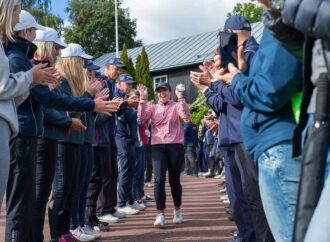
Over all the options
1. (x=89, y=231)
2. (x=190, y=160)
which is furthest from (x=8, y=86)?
(x=190, y=160)

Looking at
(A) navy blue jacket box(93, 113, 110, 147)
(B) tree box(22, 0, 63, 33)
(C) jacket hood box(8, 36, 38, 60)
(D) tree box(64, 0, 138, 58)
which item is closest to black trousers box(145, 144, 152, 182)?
(A) navy blue jacket box(93, 113, 110, 147)

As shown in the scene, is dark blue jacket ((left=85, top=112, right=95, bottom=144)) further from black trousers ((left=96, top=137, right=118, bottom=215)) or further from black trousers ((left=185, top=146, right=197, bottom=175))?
black trousers ((left=185, top=146, right=197, bottom=175))

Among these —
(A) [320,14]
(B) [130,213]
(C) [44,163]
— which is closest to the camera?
(A) [320,14]

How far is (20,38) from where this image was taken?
4664 millimetres

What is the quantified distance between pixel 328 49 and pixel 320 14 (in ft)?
0.61

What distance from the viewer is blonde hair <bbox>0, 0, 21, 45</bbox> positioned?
4.28 meters

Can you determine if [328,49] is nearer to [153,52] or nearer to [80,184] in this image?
[80,184]

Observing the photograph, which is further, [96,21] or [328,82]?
[96,21]

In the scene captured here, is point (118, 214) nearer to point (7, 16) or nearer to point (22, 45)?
point (22, 45)

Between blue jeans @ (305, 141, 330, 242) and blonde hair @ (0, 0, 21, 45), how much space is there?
288 centimetres

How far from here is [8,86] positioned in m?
3.95

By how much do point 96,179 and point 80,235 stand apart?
1193 mm

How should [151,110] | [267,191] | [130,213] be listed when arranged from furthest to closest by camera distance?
1. [130,213]
2. [151,110]
3. [267,191]

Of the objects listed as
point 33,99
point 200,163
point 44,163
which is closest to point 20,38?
point 33,99
